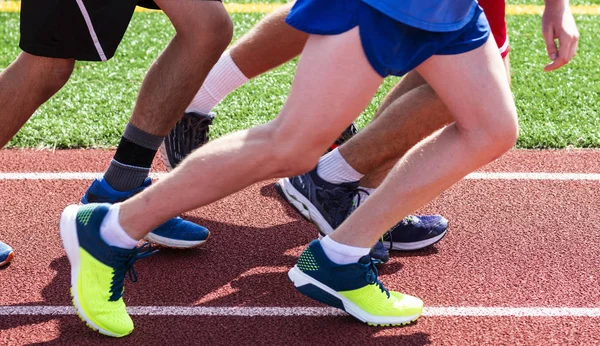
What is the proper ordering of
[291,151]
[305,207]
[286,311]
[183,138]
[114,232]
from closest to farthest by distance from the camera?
[291,151], [114,232], [286,311], [305,207], [183,138]

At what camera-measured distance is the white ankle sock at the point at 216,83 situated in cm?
391

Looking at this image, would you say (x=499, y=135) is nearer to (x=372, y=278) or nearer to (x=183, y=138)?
(x=372, y=278)

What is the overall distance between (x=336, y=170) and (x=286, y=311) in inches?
25.4

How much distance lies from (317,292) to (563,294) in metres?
0.95

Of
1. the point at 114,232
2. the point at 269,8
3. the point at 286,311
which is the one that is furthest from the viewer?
the point at 269,8

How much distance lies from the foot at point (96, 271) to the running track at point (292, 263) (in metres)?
0.08

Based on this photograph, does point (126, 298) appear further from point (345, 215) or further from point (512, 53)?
point (512, 53)

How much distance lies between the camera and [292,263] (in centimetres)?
355

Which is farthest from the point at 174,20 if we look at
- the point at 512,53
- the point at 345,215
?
the point at 512,53

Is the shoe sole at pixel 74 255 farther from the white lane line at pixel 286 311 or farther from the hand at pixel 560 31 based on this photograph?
the hand at pixel 560 31

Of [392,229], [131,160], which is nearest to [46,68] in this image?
[131,160]

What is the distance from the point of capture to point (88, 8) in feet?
10.4

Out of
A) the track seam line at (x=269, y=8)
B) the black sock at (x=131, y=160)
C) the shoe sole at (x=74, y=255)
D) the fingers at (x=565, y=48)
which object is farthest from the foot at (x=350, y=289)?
the track seam line at (x=269, y=8)

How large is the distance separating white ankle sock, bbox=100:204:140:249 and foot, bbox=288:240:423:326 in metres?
Result: 0.60
